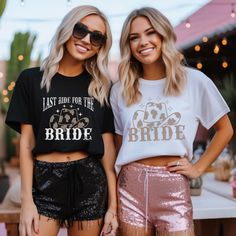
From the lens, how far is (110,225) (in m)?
1.78

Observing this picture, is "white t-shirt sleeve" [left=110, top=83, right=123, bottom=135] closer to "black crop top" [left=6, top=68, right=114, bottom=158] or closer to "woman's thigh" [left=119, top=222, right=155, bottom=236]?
"black crop top" [left=6, top=68, right=114, bottom=158]

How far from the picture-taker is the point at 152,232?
181 cm

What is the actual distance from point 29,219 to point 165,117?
0.62 meters

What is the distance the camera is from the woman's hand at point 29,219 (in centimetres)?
170

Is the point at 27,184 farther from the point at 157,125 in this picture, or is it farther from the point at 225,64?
the point at 225,64

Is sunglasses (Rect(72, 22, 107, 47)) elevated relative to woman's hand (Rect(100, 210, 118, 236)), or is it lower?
elevated

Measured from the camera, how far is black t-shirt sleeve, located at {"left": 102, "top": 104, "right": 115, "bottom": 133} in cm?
188

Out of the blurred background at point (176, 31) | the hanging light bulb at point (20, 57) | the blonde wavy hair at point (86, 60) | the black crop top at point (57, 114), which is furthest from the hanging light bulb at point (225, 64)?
the black crop top at point (57, 114)

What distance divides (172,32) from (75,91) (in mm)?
445

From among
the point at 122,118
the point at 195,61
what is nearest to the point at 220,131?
the point at 122,118

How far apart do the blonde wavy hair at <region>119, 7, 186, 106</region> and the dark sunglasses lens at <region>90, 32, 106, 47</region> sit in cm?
10

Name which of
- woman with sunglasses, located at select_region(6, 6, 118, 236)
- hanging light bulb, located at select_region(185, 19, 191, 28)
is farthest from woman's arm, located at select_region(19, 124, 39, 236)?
hanging light bulb, located at select_region(185, 19, 191, 28)

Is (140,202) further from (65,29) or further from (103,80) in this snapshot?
(65,29)

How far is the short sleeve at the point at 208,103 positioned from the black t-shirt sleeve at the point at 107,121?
338 mm
